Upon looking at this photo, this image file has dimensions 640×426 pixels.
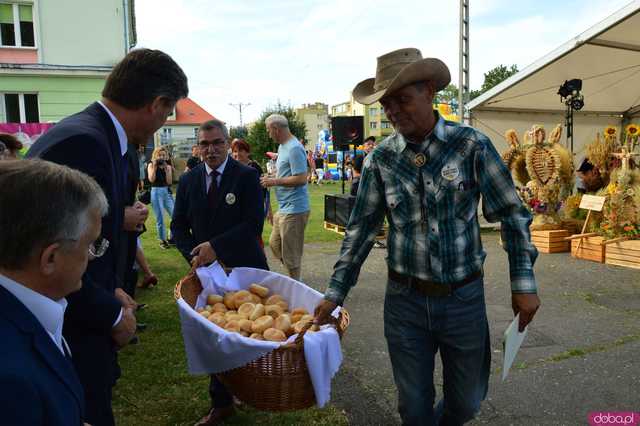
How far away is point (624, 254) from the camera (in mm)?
7430

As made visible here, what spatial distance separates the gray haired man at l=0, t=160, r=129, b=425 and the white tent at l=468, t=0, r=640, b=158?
9.07 metres

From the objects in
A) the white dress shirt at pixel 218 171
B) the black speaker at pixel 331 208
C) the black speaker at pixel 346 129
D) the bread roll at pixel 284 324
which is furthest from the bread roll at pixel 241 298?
the black speaker at pixel 346 129

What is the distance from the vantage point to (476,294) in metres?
2.29

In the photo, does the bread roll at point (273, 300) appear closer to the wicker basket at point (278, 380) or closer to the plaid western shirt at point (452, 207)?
the wicker basket at point (278, 380)

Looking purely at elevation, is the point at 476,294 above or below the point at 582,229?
above

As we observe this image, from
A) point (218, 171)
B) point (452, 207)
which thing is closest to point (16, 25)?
point (218, 171)

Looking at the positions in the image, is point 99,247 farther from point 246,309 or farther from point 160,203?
point 160,203

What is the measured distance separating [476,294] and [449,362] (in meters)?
0.35

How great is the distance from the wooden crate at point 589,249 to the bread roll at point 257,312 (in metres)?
6.97

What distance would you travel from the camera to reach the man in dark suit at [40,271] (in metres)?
1.02

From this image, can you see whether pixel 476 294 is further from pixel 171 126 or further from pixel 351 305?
pixel 171 126

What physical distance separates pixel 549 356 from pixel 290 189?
3033 mm

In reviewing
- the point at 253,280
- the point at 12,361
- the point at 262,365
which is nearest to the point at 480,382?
the point at 262,365

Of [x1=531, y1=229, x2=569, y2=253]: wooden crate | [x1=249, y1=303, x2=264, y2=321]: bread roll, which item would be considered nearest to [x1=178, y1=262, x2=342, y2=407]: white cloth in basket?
[x1=249, y1=303, x2=264, y2=321]: bread roll
